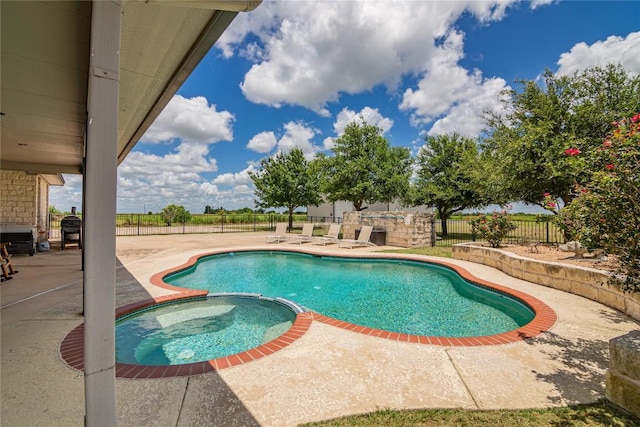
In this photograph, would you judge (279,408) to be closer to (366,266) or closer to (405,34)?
(366,266)

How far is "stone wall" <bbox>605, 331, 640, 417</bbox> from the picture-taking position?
225cm

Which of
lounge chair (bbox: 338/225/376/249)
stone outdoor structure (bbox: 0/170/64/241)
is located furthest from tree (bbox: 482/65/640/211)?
stone outdoor structure (bbox: 0/170/64/241)

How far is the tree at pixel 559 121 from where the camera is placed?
9484mm

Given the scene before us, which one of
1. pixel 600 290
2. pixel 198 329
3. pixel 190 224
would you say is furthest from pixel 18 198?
pixel 600 290

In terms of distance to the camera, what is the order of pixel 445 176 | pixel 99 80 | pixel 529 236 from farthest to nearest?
1. pixel 445 176
2. pixel 529 236
3. pixel 99 80

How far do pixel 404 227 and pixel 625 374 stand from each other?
11.1 metres

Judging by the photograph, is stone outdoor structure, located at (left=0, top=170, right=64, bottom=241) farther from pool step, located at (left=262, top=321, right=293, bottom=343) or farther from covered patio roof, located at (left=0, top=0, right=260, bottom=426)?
Result: pool step, located at (left=262, top=321, right=293, bottom=343)

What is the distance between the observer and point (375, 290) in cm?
715

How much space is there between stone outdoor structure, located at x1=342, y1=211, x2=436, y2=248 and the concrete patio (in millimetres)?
8891

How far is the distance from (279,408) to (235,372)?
0.75m

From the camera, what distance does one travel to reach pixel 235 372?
2861 mm

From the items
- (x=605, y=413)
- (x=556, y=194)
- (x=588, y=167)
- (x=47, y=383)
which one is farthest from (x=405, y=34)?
(x=47, y=383)

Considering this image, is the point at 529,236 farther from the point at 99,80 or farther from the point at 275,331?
the point at 99,80

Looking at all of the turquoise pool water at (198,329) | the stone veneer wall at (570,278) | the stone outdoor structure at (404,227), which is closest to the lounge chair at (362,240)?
the stone outdoor structure at (404,227)
